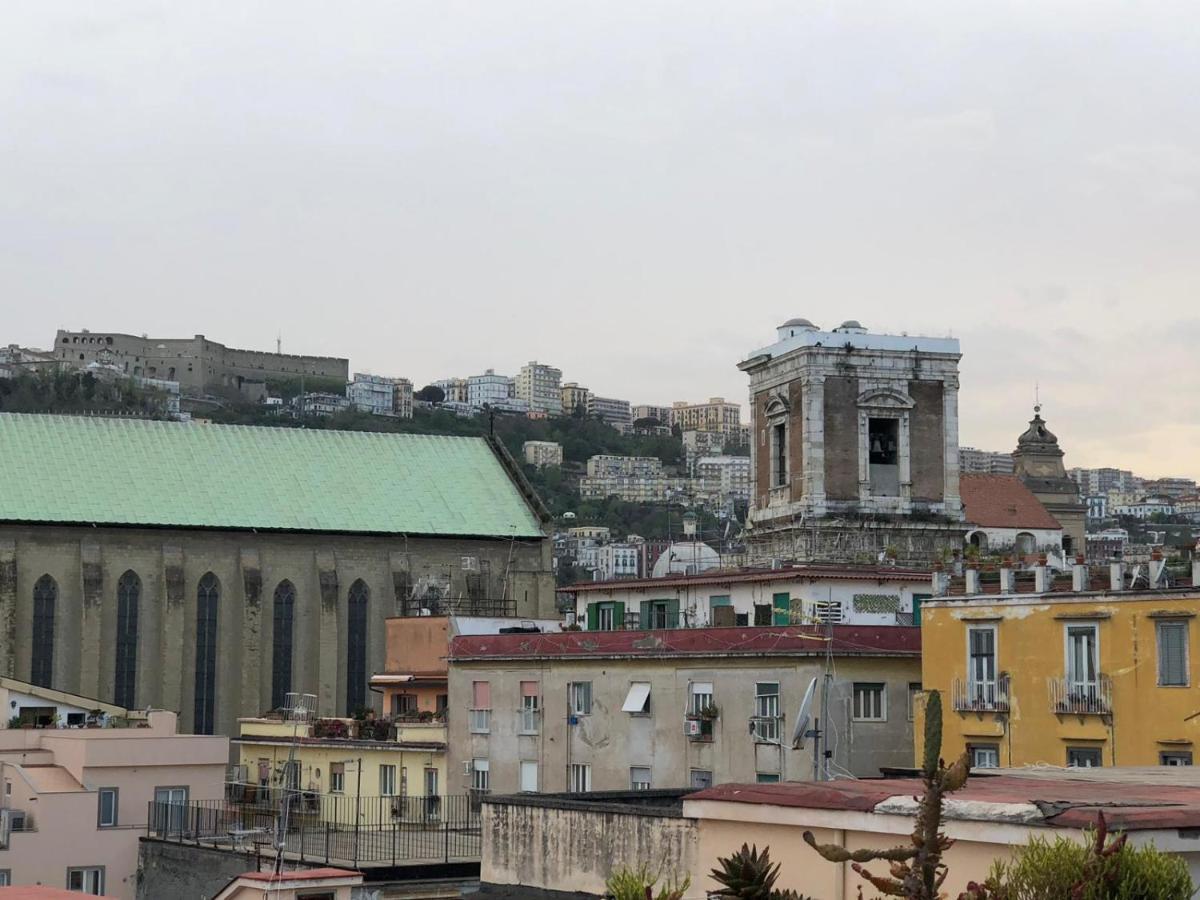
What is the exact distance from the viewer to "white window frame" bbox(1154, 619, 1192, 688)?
34094mm

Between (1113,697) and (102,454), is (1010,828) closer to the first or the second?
(1113,697)

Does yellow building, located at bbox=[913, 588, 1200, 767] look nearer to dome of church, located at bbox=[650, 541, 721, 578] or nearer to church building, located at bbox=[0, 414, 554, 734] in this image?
dome of church, located at bbox=[650, 541, 721, 578]

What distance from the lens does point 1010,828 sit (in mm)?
16234

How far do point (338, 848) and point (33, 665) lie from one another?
36378mm

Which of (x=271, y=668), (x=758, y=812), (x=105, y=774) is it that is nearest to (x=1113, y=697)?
(x=758, y=812)

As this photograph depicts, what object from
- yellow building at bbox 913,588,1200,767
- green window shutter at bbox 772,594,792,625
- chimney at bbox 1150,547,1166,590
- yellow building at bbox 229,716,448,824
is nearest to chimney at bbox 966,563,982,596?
yellow building at bbox 913,588,1200,767

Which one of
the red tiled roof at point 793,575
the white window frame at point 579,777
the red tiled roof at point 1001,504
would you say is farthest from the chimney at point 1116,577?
the red tiled roof at point 1001,504

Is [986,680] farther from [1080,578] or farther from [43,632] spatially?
[43,632]

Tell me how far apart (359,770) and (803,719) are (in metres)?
18.0

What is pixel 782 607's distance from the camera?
47.5 m

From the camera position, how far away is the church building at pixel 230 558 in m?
72.6

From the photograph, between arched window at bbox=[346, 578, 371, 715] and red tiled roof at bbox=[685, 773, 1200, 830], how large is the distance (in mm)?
57512

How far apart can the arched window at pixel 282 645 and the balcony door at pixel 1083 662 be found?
4458cm

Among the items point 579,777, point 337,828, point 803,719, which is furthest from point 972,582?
point 337,828
